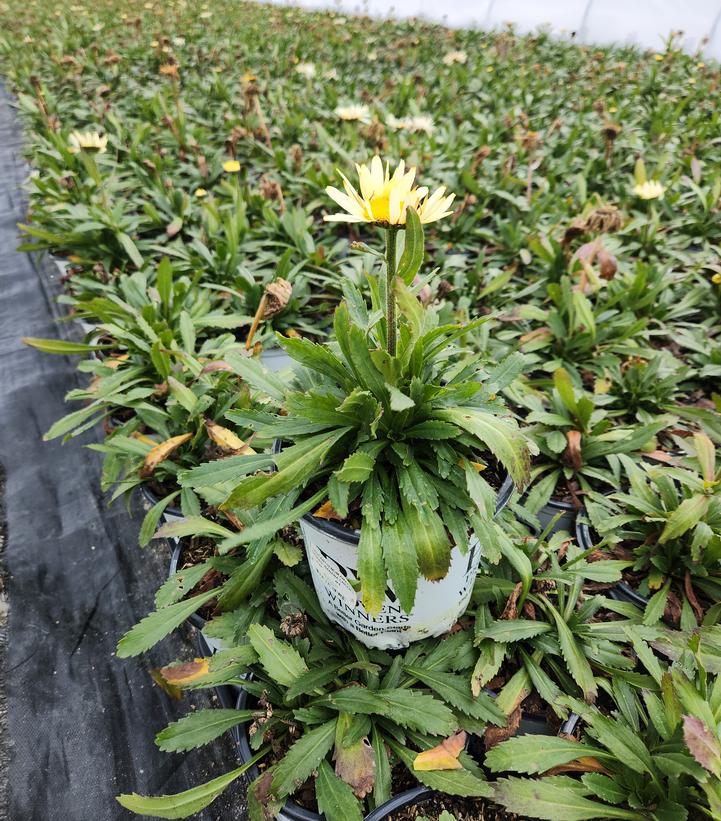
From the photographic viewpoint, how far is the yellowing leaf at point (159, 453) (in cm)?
143

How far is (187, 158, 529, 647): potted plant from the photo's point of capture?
861mm

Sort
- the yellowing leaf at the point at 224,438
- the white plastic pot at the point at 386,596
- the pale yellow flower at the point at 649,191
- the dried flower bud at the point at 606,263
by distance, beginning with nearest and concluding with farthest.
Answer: the white plastic pot at the point at 386,596 → the yellowing leaf at the point at 224,438 → the dried flower bud at the point at 606,263 → the pale yellow flower at the point at 649,191

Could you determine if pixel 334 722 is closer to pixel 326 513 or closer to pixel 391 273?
pixel 326 513

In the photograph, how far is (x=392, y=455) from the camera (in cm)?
98

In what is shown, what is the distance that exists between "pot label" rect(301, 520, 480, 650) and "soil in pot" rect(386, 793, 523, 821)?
264 millimetres

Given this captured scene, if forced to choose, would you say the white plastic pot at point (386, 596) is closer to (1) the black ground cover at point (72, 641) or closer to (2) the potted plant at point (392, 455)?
(2) the potted plant at point (392, 455)

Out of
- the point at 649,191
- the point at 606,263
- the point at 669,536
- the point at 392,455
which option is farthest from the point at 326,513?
the point at 649,191

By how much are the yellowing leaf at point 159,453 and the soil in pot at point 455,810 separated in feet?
3.12

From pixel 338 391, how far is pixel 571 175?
2835mm

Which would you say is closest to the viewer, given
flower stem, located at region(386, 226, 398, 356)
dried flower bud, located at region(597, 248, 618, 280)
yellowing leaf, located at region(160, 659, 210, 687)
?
flower stem, located at region(386, 226, 398, 356)

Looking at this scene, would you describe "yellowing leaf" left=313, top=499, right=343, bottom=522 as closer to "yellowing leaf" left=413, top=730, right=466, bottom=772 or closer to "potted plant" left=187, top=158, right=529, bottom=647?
"potted plant" left=187, top=158, right=529, bottom=647

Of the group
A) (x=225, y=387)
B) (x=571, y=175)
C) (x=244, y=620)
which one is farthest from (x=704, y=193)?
(x=244, y=620)

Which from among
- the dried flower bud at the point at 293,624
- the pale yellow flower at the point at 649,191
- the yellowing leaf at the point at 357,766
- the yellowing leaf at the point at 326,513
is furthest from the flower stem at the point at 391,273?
the pale yellow flower at the point at 649,191

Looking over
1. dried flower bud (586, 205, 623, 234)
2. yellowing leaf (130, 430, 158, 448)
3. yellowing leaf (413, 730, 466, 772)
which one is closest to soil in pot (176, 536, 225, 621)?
yellowing leaf (130, 430, 158, 448)
